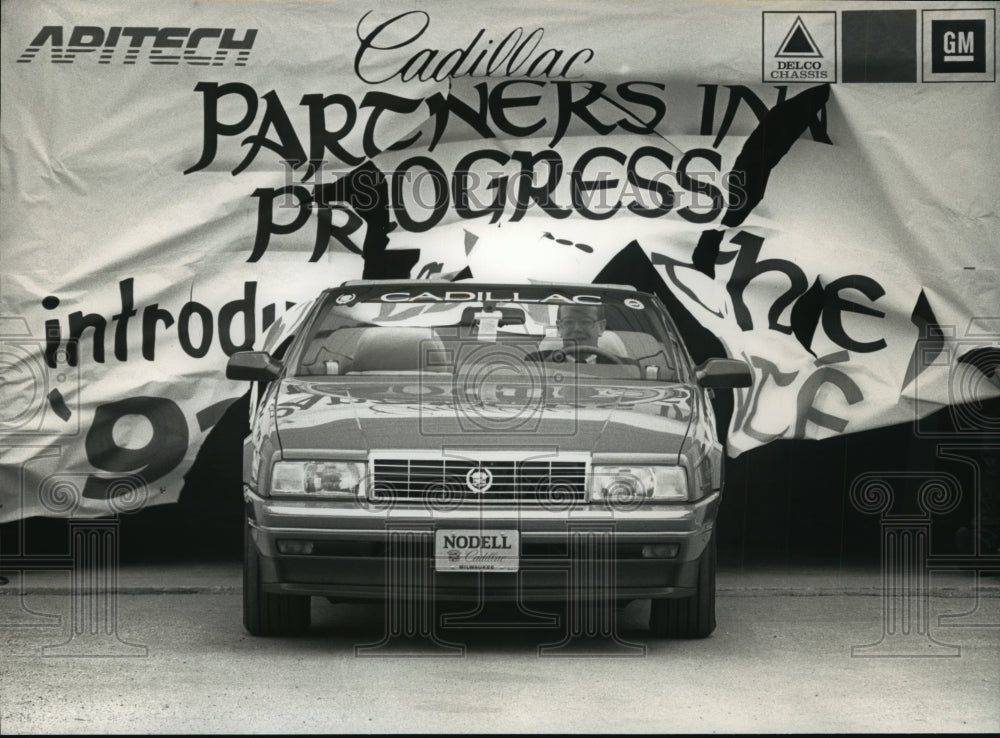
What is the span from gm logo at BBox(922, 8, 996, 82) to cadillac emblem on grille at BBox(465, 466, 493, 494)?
13.5 feet

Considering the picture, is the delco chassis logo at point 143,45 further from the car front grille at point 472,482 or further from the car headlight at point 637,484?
the car headlight at point 637,484

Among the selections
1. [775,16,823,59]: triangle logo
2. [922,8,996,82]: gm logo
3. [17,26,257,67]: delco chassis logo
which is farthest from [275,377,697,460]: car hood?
[922,8,996,82]: gm logo

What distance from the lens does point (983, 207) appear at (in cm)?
878

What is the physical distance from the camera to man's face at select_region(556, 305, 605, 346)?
7.50 metres

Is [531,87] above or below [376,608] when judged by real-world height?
above

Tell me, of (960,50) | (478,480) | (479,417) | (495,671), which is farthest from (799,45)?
(495,671)

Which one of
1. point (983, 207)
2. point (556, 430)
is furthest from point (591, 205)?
point (556, 430)

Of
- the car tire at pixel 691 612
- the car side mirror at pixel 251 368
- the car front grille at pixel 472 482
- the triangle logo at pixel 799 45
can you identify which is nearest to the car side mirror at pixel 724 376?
the car tire at pixel 691 612

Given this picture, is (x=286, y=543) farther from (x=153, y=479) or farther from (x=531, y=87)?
(x=531, y=87)

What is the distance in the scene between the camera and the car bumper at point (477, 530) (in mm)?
6113

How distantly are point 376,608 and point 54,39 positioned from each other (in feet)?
11.7

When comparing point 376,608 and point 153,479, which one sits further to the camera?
point 153,479

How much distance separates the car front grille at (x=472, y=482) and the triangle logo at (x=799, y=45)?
3624 millimetres

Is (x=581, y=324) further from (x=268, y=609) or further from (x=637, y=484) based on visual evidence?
(x=268, y=609)
